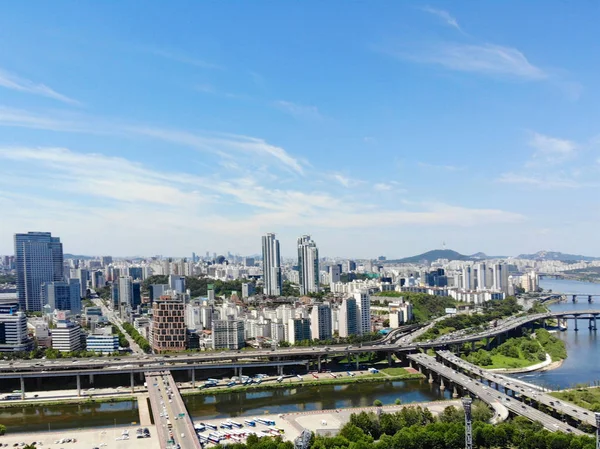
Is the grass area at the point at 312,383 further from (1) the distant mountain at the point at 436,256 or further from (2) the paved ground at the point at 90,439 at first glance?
(1) the distant mountain at the point at 436,256

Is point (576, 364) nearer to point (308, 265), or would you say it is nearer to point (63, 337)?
point (63, 337)

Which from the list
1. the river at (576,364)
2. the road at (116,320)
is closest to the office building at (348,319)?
the river at (576,364)

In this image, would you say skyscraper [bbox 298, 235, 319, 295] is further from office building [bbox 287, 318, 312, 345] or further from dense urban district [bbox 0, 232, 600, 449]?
office building [bbox 287, 318, 312, 345]

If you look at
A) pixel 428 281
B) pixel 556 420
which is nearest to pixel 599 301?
pixel 428 281

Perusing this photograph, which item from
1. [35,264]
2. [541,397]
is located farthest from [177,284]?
[541,397]

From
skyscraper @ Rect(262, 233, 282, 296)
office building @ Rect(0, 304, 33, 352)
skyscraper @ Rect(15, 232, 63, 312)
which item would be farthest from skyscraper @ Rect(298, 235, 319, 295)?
office building @ Rect(0, 304, 33, 352)
